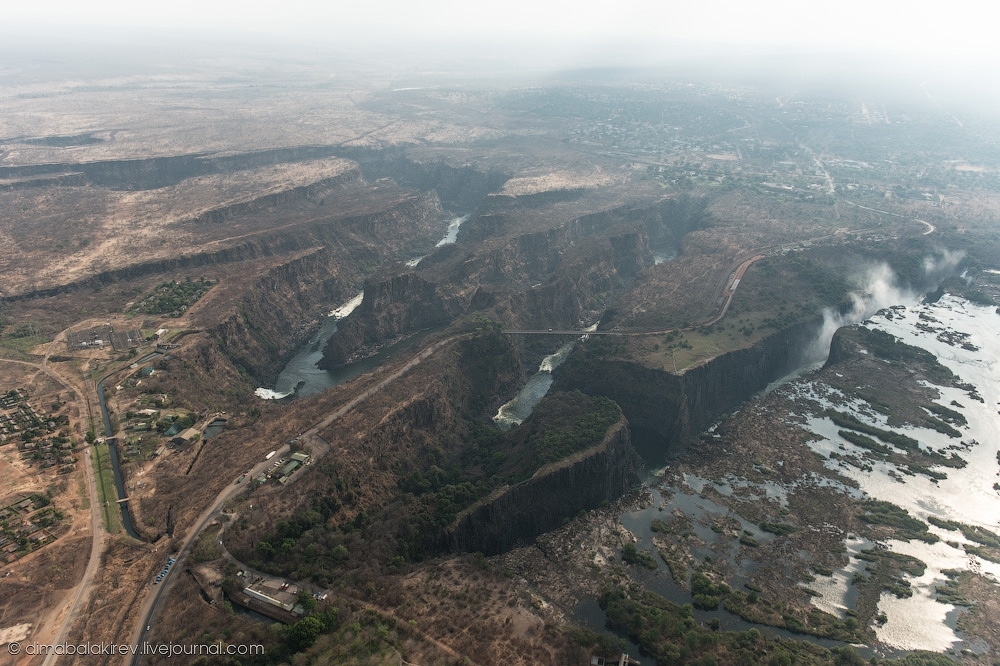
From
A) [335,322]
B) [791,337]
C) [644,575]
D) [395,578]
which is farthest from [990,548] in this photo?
[335,322]

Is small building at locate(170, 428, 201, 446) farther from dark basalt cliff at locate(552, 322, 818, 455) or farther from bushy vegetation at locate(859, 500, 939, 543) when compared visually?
bushy vegetation at locate(859, 500, 939, 543)

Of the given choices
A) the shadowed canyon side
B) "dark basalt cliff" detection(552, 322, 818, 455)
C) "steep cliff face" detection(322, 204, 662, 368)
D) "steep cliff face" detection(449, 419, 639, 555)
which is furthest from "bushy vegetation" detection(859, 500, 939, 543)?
"steep cliff face" detection(322, 204, 662, 368)

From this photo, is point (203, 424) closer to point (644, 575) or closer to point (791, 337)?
point (644, 575)

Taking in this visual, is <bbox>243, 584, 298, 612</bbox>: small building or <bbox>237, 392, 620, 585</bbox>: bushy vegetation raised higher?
<bbox>243, 584, 298, 612</bbox>: small building

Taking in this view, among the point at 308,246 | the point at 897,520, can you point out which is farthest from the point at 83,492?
the point at 308,246

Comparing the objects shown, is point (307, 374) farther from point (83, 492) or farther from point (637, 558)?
point (637, 558)

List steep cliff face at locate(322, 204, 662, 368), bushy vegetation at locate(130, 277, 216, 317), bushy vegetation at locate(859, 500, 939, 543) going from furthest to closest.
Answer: steep cliff face at locate(322, 204, 662, 368)
bushy vegetation at locate(130, 277, 216, 317)
bushy vegetation at locate(859, 500, 939, 543)
